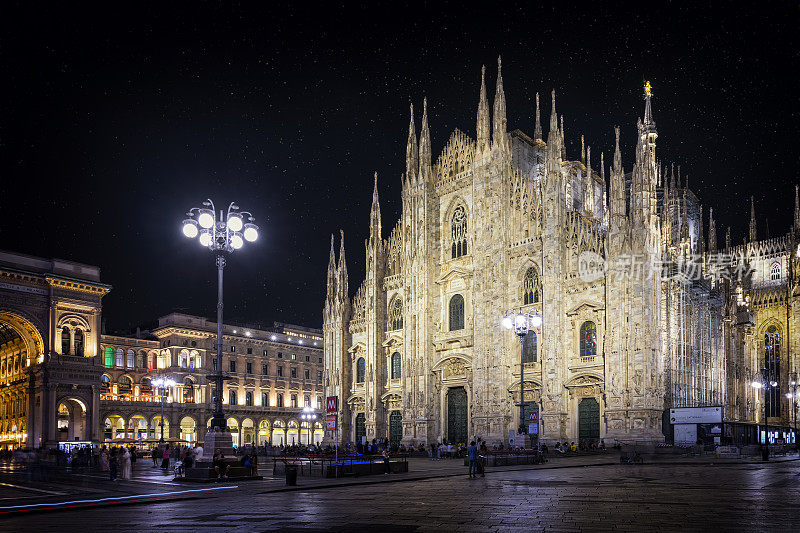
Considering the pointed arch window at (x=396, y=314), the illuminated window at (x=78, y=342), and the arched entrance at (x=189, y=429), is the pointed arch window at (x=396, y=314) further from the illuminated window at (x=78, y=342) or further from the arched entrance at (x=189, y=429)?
the arched entrance at (x=189, y=429)

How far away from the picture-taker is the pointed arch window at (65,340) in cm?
6531

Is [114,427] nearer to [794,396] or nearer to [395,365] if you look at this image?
[395,365]

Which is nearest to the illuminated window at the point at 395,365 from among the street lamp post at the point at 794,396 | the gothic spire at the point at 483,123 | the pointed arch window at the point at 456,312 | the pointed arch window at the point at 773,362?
the pointed arch window at the point at 456,312

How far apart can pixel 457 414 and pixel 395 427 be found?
658 centimetres

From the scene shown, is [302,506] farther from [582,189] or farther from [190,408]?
[190,408]

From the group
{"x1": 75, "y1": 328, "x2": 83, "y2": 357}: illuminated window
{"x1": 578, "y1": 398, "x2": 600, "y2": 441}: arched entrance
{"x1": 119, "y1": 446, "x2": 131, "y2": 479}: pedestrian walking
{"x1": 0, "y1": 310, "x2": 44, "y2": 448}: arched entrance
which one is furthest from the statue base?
{"x1": 75, "y1": 328, "x2": 83, "y2": 357}: illuminated window

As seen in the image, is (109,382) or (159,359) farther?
(159,359)

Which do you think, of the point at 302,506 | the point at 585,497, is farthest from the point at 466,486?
the point at 302,506

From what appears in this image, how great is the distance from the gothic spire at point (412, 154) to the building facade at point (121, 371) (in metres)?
26.6

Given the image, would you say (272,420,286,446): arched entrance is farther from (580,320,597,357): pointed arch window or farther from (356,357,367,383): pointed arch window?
(580,320,597,357): pointed arch window

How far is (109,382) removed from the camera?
78312mm

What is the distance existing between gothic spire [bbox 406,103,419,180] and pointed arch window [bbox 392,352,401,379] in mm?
14864

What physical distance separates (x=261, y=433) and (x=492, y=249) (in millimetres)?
46598

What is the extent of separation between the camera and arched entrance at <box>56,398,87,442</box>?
2554 inches
